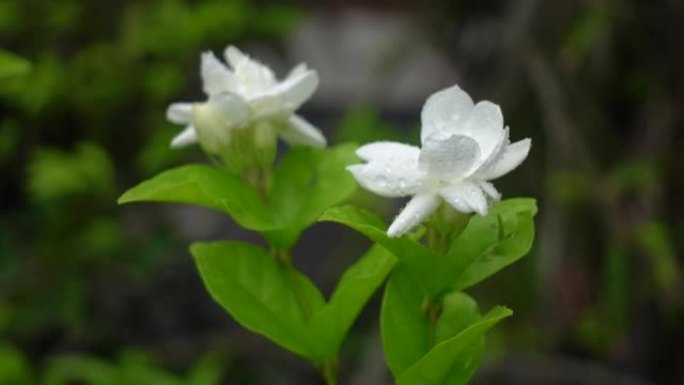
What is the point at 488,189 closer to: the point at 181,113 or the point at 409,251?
the point at 409,251

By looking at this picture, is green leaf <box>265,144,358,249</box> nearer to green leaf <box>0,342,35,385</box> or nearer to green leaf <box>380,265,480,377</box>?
green leaf <box>380,265,480,377</box>

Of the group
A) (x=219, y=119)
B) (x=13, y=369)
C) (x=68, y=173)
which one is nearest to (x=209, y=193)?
(x=219, y=119)

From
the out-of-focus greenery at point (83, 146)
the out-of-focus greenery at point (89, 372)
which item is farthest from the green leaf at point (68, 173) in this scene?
the out-of-focus greenery at point (89, 372)

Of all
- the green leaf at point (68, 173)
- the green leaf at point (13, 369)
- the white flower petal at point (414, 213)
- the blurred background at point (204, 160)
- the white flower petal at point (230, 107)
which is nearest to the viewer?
the white flower petal at point (414, 213)

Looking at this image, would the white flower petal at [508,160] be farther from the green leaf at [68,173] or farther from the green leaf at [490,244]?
the green leaf at [68,173]

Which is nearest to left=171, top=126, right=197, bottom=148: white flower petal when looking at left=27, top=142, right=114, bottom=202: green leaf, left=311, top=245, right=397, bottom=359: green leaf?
left=311, top=245, right=397, bottom=359: green leaf

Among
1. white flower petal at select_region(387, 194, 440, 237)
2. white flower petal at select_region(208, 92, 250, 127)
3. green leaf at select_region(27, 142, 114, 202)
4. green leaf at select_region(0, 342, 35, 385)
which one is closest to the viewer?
white flower petal at select_region(387, 194, 440, 237)
